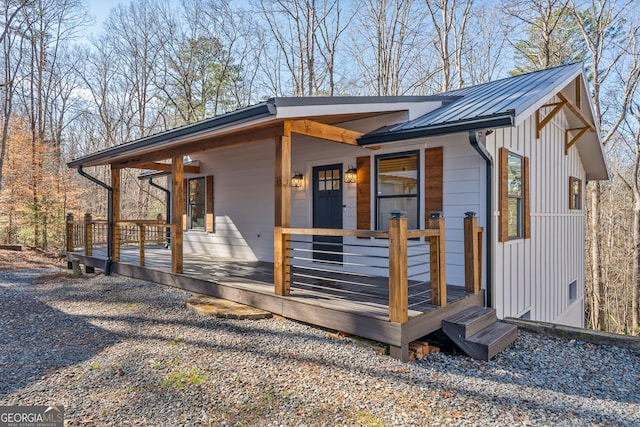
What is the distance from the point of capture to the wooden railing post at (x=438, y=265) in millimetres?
4094

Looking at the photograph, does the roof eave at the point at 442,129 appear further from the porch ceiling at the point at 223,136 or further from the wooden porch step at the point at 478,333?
the wooden porch step at the point at 478,333

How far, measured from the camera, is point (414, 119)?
544 cm

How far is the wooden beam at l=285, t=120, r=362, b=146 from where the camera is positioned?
4427mm

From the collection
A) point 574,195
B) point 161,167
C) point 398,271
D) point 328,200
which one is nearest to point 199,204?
point 161,167

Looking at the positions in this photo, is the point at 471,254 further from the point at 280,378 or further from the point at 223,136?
the point at 223,136

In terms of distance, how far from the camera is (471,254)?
185 inches

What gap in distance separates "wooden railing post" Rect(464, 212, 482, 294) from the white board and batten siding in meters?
0.48

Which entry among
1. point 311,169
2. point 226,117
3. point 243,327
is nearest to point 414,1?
point 311,169

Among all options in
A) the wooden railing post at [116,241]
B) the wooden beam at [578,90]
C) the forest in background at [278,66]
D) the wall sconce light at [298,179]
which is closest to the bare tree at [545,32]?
the forest in background at [278,66]

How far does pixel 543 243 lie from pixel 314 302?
4974 mm

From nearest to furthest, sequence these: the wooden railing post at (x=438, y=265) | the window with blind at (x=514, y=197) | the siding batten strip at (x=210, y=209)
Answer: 1. the wooden railing post at (x=438, y=265)
2. the window with blind at (x=514, y=197)
3. the siding batten strip at (x=210, y=209)

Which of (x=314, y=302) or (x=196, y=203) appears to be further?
(x=196, y=203)

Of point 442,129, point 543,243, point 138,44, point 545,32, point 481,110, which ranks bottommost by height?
point 543,243

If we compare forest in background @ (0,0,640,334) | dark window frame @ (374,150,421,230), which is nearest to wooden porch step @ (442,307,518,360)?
dark window frame @ (374,150,421,230)
